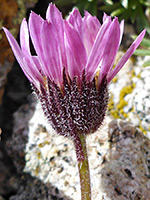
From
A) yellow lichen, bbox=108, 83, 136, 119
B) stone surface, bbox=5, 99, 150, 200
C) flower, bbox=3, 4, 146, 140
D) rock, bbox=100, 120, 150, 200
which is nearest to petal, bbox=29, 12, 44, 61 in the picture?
flower, bbox=3, 4, 146, 140

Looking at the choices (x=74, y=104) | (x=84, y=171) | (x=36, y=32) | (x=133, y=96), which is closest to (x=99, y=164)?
(x=84, y=171)

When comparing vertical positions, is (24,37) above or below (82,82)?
above

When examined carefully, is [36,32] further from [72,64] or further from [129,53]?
[129,53]

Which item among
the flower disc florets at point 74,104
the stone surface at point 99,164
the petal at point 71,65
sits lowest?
the stone surface at point 99,164

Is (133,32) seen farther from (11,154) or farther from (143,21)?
(11,154)

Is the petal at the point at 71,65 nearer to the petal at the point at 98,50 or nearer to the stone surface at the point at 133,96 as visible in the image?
the petal at the point at 98,50

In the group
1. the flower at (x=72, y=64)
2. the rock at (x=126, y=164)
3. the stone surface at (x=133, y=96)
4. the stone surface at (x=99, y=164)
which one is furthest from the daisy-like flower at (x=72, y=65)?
the stone surface at (x=133, y=96)

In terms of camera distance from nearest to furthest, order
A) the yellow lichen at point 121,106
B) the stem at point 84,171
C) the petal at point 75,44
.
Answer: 1. the petal at point 75,44
2. the stem at point 84,171
3. the yellow lichen at point 121,106

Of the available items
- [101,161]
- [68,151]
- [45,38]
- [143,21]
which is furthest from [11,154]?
[143,21]
